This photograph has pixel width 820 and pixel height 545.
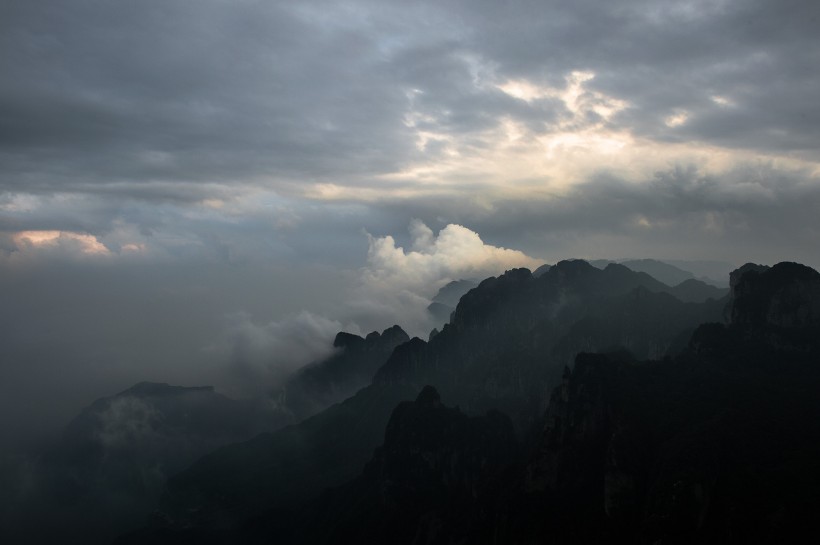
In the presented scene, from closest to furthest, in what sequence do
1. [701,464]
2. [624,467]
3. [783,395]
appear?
1. [701,464]
2. [624,467]
3. [783,395]

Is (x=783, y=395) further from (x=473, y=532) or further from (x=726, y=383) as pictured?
(x=473, y=532)

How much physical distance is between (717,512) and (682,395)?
6401cm

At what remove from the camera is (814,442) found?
154m

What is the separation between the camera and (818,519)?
408 feet

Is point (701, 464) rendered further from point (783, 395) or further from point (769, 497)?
point (783, 395)

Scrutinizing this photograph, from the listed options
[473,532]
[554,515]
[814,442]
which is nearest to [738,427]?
[814,442]

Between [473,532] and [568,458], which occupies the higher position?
[568,458]

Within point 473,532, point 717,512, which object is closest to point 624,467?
→ point 717,512

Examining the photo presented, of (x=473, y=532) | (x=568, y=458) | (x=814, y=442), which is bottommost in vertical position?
(x=473, y=532)

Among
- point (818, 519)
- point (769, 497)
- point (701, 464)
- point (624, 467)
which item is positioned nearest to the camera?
point (818, 519)

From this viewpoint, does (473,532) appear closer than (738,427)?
No

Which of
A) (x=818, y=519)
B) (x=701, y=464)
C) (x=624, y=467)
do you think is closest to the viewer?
(x=818, y=519)

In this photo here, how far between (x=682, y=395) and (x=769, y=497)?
205ft

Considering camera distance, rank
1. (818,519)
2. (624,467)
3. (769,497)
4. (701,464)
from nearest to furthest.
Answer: (818,519) < (769,497) < (701,464) < (624,467)
